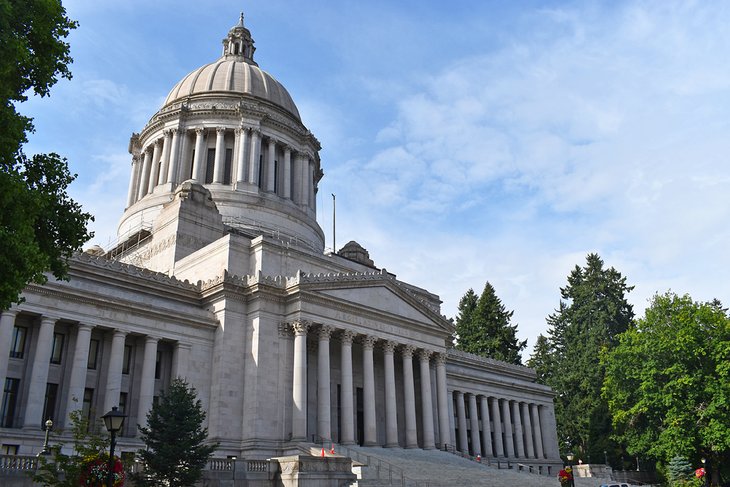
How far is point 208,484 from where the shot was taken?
27438 mm

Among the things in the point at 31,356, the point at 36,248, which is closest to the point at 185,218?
the point at 31,356

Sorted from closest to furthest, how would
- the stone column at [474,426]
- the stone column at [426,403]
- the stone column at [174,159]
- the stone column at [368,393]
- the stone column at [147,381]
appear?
the stone column at [147,381] → the stone column at [368,393] → the stone column at [426,403] → the stone column at [474,426] → the stone column at [174,159]

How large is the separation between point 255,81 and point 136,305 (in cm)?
3658

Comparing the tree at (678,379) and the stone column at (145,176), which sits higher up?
the stone column at (145,176)

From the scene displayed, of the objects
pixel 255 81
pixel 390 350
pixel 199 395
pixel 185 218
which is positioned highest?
pixel 255 81

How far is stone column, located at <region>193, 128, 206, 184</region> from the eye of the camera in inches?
2410

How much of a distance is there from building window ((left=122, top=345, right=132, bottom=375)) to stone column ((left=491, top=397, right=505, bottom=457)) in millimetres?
36563

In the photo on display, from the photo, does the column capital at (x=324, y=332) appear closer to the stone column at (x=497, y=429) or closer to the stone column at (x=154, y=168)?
the stone column at (x=497, y=429)

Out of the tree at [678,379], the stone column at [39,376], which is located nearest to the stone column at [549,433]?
the tree at [678,379]

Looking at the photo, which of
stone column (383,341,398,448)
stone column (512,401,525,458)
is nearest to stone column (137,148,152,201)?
stone column (383,341,398,448)

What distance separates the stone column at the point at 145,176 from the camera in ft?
210

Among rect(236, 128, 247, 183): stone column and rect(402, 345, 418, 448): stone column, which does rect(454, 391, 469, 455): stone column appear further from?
rect(236, 128, 247, 183): stone column

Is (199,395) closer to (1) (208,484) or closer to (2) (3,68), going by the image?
(1) (208,484)

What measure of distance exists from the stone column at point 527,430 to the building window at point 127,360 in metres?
41.6
